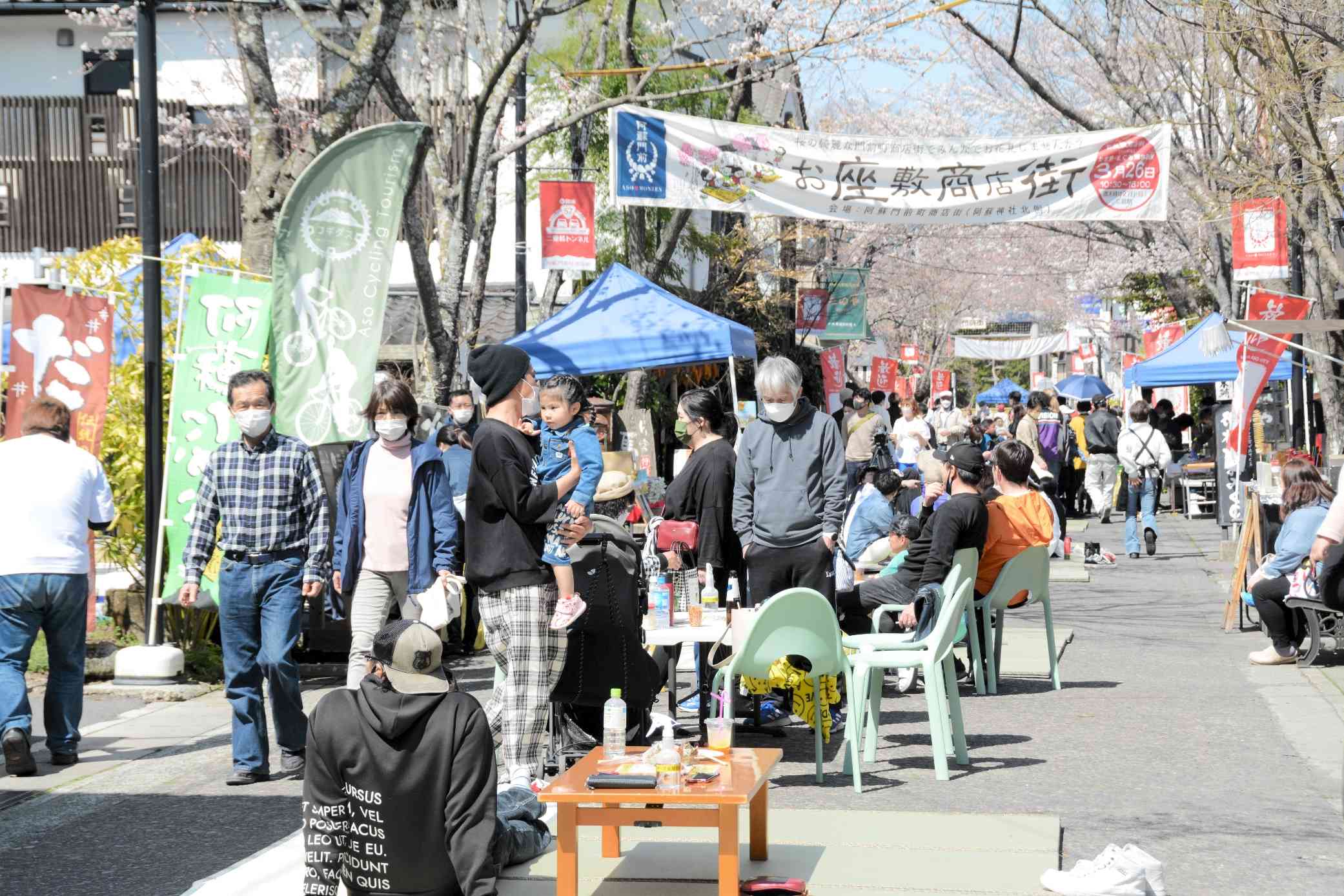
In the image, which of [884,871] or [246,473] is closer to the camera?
[884,871]

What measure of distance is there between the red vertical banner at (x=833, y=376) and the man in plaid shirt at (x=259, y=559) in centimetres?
2077

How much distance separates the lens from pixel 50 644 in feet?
25.2

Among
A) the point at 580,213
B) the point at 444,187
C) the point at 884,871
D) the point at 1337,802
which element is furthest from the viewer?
the point at 580,213

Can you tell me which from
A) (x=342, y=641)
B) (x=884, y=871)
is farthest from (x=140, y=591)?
(x=884, y=871)

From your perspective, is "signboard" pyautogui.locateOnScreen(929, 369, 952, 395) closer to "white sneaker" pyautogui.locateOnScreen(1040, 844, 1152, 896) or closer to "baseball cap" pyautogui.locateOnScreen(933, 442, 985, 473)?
"baseball cap" pyautogui.locateOnScreen(933, 442, 985, 473)

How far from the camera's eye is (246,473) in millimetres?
7309

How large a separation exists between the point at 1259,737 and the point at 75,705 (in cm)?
619

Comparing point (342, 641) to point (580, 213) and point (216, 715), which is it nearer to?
point (216, 715)

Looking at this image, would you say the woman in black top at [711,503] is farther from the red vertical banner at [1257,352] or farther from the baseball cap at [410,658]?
the red vertical banner at [1257,352]

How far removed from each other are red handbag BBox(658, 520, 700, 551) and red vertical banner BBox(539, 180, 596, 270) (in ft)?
29.6

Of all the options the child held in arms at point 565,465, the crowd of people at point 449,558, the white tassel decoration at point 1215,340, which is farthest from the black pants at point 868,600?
the white tassel decoration at point 1215,340

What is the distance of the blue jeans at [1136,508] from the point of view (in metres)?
18.6

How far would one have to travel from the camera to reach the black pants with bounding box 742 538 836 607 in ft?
26.2
